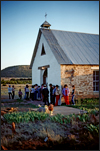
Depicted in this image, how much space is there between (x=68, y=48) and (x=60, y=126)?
9210 mm

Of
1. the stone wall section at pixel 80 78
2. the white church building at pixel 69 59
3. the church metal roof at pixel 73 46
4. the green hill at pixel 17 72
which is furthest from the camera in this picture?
the green hill at pixel 17 72

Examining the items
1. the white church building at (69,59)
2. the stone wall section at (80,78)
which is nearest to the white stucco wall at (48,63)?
the white church building at (69,59)

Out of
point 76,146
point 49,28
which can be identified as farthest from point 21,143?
point 49,28

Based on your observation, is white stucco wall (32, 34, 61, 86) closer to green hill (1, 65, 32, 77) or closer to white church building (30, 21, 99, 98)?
white church building (30, 21, 99, 98)

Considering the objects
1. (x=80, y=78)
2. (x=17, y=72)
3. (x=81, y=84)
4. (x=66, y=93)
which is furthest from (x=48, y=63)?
(x=17, y=72)

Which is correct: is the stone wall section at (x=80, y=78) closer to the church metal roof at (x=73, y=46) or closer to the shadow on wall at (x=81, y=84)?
the shadow on wall at (x=81, y=84)

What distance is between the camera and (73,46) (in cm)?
1520

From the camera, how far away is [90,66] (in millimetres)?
13922

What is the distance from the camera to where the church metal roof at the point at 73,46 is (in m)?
13.7

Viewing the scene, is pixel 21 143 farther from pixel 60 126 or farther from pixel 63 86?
pixel 63 86

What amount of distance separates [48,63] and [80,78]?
2974 millimetres

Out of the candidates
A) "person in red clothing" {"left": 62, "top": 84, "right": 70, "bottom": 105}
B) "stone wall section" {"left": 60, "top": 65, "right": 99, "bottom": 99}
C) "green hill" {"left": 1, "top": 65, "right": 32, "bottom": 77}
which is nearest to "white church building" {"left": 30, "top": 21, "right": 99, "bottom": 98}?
"stone wall section" {"left": 60, "top": 65, "right": 99, "bottom": 99}

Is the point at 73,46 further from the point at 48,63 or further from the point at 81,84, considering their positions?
the point at 81,84

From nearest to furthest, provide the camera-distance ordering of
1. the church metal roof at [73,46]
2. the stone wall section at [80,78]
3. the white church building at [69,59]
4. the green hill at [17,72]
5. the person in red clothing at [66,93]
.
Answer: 1. the person in red clothing at [66,93]
2. the stone wall section at [80,78]
3. the white church building at [69,59]
4. the church metal roof at [73,46]
5. the green hill at [17,72]
